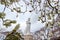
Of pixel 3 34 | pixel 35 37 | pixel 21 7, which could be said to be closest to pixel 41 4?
pixel 21 7

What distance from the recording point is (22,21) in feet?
5.68

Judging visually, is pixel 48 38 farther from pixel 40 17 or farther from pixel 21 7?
pixel 21 7

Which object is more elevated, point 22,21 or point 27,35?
point 22,21

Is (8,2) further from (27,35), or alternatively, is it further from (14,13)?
(27,35)

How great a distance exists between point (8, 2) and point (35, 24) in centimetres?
40

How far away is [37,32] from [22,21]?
0.65 feet

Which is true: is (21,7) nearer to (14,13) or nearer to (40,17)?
(14,13)

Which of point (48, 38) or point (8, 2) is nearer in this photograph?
point (8, 2)

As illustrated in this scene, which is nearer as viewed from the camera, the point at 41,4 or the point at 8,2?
the point at 8,2

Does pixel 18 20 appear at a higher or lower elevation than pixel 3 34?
higher

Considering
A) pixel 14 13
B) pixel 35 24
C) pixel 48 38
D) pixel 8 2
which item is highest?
pixel 8 2

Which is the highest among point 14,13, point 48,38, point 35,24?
point 14,13

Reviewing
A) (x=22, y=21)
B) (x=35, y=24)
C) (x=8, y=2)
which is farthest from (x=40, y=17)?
(x=8, y=2)

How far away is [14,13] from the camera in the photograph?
1697mm
